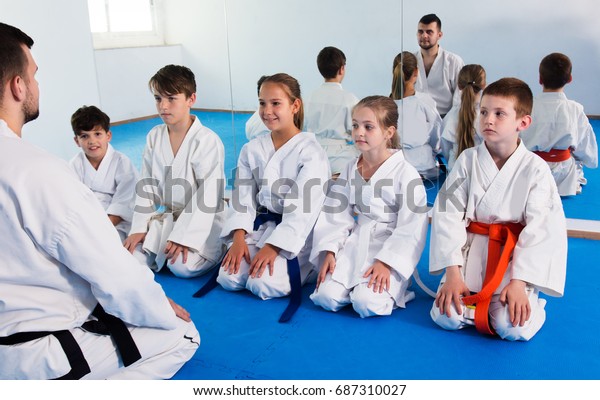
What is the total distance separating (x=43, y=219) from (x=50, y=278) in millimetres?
236

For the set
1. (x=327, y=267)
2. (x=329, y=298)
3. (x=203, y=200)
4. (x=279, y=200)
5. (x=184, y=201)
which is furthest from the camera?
(x=184, y=201)

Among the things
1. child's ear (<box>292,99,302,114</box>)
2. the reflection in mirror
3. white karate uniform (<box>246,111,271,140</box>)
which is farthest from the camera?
the reflection in mirror

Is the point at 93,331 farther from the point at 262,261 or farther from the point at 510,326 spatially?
the point at 510,326

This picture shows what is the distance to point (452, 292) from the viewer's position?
253 cm

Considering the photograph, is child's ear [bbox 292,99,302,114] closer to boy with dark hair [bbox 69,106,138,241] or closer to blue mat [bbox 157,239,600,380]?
blue mat [bbox 157,239,600,380]

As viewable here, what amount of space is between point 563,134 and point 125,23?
3825 mm

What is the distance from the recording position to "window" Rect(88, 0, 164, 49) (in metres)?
4.73

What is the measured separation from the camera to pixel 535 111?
4.12m

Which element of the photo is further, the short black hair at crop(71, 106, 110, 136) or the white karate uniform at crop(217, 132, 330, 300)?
the short black hair at crop(71, 106, 110, 136)

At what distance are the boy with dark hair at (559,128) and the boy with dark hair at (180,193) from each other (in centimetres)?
238

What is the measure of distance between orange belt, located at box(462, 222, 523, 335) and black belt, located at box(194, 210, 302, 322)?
2.75ft

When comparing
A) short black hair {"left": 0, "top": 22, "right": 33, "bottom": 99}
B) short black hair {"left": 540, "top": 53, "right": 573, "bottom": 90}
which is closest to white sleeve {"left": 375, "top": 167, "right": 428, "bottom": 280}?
short black hair {"left": 0, "top": 22, "right": 33, "bottom": 99}

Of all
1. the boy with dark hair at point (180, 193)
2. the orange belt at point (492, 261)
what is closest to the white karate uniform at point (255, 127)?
the boy with dark hair at point (180, 193)

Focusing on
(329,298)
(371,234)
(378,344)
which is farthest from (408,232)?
(378,344)
